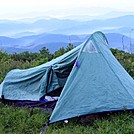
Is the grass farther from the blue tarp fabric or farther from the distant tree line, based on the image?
the distant tree line

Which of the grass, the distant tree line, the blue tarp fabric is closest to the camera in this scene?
the grass

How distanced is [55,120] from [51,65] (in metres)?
1.25

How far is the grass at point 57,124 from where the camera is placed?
429 cm

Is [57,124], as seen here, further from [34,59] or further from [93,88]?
[34,59]

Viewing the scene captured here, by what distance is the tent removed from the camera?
182 inches

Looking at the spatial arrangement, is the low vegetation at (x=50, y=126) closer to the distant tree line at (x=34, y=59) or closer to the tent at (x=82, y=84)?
the tent at (x=82, y=84)

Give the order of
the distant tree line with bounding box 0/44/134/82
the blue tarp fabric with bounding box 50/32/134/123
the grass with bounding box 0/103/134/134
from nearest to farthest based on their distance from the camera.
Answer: the grass with bounding box 0/103/134/134 → the blue tarp fabric with bounding box 50/32/134/123 → the distant tree line with bounding box 0/44/134/82

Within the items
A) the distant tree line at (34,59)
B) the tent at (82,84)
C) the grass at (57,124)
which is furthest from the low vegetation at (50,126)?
the distant tree line at (34,59)

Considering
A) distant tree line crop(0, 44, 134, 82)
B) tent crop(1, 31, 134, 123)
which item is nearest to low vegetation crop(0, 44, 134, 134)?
tent crop(1, 31, 134, 123)

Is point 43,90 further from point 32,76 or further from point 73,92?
point 73,92

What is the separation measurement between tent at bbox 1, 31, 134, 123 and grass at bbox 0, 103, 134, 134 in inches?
4.8

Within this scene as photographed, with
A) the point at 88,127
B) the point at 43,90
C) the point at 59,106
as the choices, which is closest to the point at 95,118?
the point at 88,127

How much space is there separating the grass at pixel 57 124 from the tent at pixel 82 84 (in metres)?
0.12

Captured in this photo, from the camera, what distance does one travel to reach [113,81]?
4.86 m
